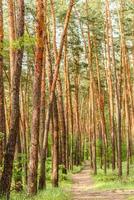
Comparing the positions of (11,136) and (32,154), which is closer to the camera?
(11,136)

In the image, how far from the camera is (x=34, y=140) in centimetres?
1368

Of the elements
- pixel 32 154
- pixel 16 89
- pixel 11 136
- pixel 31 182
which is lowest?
pixel 31 182

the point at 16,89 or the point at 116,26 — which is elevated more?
the point at 116,26

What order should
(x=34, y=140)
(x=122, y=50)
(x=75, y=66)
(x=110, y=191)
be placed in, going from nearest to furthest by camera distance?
(x=34, y=140) → (x=110, y=191) → (x=122, y=50) → (x=75, y=66)

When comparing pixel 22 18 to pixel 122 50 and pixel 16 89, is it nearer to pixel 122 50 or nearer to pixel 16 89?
pixel 16 89

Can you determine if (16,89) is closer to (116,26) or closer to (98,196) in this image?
(98,196)

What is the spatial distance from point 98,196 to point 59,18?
40.9 ft

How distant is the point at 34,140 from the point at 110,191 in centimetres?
529

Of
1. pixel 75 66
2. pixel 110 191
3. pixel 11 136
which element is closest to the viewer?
pixel 11 136

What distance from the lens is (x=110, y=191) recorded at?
1777 cm

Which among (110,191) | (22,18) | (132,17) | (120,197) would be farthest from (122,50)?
(22,18)

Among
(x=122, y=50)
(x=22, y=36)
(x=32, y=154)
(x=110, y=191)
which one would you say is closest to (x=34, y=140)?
(x=32, y=154)

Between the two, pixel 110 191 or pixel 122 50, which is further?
pixel 122 50

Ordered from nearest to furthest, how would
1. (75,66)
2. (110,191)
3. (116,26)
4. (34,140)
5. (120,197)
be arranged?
(34,140), (120,197), (110,191), (116,26), (75,66)
